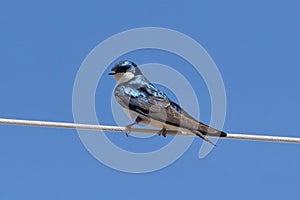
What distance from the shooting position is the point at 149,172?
1245 centimetres

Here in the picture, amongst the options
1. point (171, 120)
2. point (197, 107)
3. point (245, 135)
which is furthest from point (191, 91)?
point (245, 135)

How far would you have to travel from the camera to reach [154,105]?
485 inches

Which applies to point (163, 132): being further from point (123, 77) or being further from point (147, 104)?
point (123, 77)

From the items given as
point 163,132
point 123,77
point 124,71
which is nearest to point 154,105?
point 163,132

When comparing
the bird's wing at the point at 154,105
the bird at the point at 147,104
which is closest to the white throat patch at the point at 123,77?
the bird at the point at 147,104

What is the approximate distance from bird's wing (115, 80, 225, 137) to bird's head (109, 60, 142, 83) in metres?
0.35

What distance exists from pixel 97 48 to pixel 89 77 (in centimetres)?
71

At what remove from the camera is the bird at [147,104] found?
11.5 m

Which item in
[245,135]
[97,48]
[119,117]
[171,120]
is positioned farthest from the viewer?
[97,48]

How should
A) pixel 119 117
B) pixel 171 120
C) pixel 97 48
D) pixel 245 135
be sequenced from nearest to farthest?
pixel 245 135, pixel 171 120, pixel 119 117, pixel 97 48

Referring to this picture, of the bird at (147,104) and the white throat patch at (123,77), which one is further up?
the white throat patch at (123,77)

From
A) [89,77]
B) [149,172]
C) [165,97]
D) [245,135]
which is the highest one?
[89,77]

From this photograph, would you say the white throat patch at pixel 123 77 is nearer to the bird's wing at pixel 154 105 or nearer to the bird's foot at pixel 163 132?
the bird's wing at pixel 154 105

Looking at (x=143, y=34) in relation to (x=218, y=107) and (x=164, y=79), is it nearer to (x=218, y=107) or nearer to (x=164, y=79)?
(x=164, y=79)
